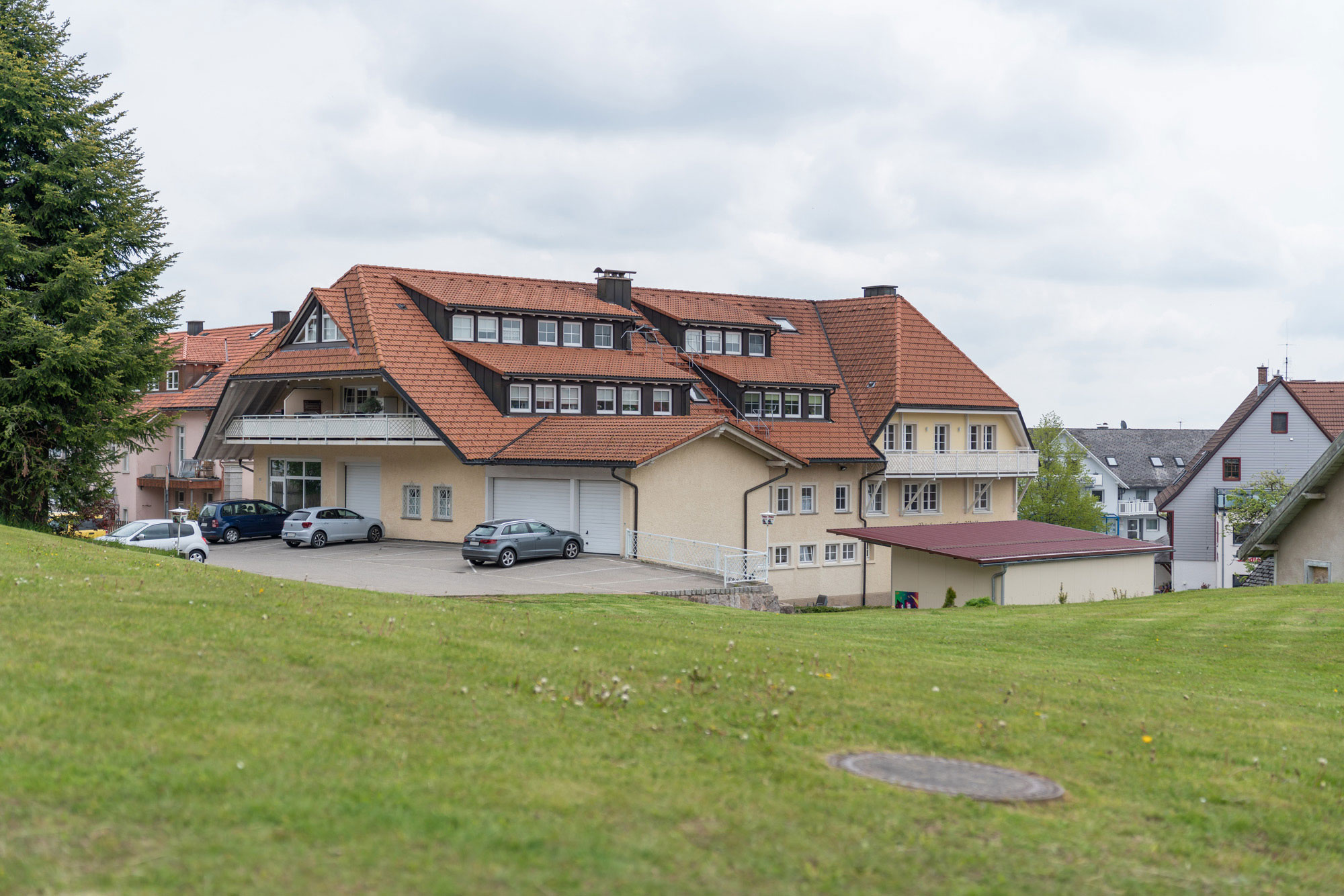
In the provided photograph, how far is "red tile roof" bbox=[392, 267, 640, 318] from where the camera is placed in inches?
1861

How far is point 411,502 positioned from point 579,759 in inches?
1519

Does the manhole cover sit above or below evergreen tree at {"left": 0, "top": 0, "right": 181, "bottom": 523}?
below

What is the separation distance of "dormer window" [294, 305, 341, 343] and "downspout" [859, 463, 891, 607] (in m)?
21.9

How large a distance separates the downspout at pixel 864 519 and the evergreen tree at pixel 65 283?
2873 cm

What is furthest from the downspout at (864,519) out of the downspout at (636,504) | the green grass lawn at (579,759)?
the green grass lawn at (579,759)

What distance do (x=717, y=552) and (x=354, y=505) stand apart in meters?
18.0

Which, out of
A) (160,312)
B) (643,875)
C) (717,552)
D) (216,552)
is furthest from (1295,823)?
(216,552)

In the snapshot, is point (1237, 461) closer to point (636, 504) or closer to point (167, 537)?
point (636, 504)

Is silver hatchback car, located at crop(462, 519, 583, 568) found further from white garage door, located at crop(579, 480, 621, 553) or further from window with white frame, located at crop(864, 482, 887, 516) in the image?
window with white frame, located at crop(864, 482, 887, 516)

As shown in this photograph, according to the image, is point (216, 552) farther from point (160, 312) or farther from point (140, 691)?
point (140, 691)

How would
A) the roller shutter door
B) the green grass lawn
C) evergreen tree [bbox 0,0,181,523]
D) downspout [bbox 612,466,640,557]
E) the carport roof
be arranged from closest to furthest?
the green grass lawn → evergreen tree [bbox 0,0,181,523] → the carport roof → downspout [bbox 612,466,640,557] → the roller shutter door

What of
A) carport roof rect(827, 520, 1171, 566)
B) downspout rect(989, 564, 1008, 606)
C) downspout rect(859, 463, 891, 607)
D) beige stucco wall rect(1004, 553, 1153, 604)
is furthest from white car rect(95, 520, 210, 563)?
downspout rect(859, 463, 891, 607)

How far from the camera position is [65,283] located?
2939cm

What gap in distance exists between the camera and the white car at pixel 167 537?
3456 centimetres
